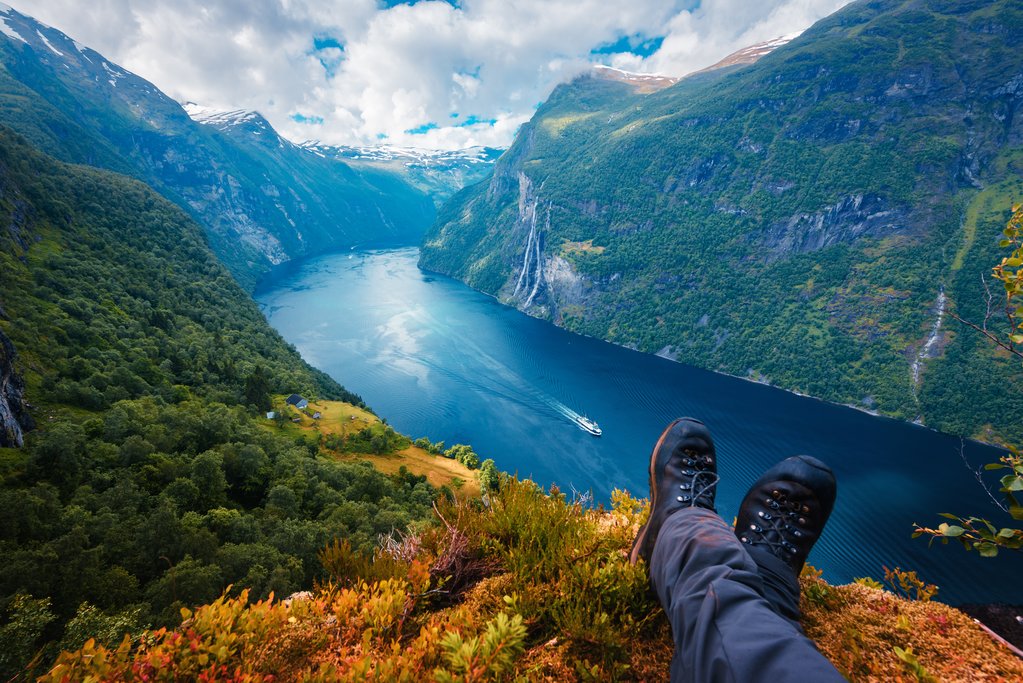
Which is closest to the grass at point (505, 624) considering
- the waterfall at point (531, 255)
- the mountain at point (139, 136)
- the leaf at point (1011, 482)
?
the leaf at point (1011, 482)

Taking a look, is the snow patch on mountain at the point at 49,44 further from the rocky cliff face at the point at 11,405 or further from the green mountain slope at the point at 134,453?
the rocky cliff face at the point at 11,405

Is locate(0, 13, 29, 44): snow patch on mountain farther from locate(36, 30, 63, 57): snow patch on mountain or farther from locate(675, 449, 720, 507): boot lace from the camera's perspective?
locate(675, 449, 720, 507): boot lace

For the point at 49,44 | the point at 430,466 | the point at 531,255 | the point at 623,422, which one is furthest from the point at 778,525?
the point at 49,44

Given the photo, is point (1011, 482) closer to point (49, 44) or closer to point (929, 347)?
point (929, 347)

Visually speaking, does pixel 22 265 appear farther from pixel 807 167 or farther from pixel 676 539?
pixel 807 167

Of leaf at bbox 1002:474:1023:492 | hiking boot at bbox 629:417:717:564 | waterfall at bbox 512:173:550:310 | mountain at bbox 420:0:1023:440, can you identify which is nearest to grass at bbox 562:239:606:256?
mountain at bbox 420:0:1023:440

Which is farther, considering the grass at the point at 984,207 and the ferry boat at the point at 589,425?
the grass at the point at 984,207
